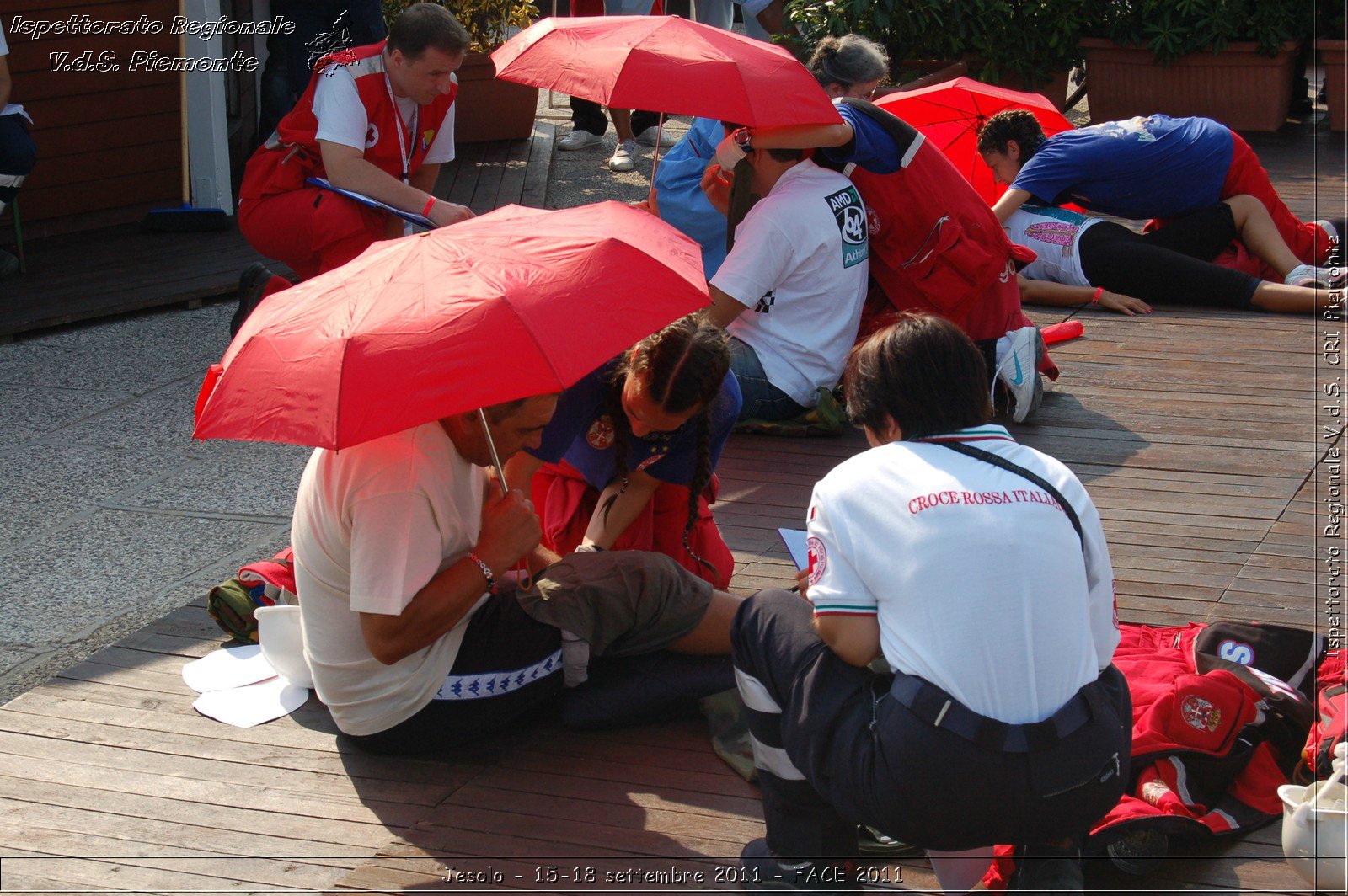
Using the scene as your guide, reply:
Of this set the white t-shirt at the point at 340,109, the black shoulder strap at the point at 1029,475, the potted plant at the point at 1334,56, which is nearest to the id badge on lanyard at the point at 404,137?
the white t-shirt at the point at 340,109

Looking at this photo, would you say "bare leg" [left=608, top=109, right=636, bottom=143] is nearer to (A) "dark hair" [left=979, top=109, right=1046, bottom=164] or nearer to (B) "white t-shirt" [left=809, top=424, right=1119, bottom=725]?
(A) "dark hair" [left=979, top=109, right=1046, bottom=164]

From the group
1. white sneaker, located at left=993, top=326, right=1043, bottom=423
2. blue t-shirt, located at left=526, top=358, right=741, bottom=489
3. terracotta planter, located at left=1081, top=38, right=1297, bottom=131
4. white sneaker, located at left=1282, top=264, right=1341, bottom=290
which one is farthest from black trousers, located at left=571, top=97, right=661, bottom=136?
blue t-shirt, located at left=526, top=358, right=741, bottom=489

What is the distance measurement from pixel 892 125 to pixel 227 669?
2.70 metres

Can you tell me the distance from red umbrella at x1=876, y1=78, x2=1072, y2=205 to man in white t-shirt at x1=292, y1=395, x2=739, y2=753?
3632 millimetres

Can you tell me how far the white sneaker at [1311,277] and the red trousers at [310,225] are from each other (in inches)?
141

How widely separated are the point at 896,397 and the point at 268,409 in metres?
0.99

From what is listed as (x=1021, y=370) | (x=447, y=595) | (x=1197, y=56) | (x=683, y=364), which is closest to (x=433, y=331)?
(x=447, y=595)

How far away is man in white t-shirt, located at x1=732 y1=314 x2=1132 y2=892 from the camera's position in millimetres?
1854

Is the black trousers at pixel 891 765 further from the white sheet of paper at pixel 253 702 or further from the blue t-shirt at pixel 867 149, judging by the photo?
the blue t-shirt at pixel 867 149

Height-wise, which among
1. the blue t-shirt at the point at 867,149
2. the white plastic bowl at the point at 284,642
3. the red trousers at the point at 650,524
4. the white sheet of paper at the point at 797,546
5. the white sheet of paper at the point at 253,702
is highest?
the blue t-shirt at the point at 867,149

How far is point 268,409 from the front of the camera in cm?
206

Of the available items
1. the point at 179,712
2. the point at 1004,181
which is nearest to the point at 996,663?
the point at 179,712

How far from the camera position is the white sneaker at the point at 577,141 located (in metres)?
7.85

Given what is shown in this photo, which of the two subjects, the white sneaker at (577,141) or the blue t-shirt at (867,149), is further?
the white sneaker at (577,141)
